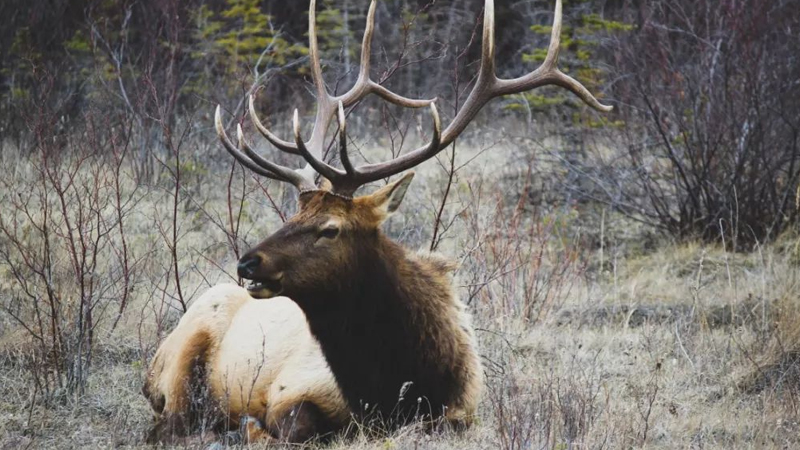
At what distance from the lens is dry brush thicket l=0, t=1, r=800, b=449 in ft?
18.7

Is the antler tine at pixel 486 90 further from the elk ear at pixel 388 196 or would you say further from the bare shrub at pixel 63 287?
the bare shrub at pixel 63 287

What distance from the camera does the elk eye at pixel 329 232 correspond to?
5168mm

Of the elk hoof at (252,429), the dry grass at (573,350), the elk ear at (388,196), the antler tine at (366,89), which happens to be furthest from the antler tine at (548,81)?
the elk hoof at (252,429)

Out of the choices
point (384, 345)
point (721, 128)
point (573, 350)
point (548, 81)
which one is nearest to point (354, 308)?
point (384, 345)

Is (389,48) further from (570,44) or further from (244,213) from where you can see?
(244,213)

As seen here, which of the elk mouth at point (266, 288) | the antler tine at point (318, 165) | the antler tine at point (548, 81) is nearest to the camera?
the elk mouth at point (266, 288)

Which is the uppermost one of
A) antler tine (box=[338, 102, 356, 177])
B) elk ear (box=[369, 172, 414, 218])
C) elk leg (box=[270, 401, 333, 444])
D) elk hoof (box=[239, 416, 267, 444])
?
antler tine (box=[338, 102, 356, 177])

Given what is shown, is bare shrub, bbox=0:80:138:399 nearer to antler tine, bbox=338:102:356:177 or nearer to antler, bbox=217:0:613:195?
antler, bbox=217:0:613:195

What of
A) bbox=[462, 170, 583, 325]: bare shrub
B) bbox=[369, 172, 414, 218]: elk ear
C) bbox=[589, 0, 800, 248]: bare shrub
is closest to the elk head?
bbox=[369, 172, 414, 218]: elk ear

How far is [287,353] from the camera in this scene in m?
5.93

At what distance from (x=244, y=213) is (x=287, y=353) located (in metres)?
4.26

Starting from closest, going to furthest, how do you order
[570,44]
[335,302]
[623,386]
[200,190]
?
[335,302] < [623,386] < [200,190] < [570,44]

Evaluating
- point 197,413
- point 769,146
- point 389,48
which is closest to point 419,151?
point 197,413

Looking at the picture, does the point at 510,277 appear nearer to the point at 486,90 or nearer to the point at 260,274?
the point at 486,90
